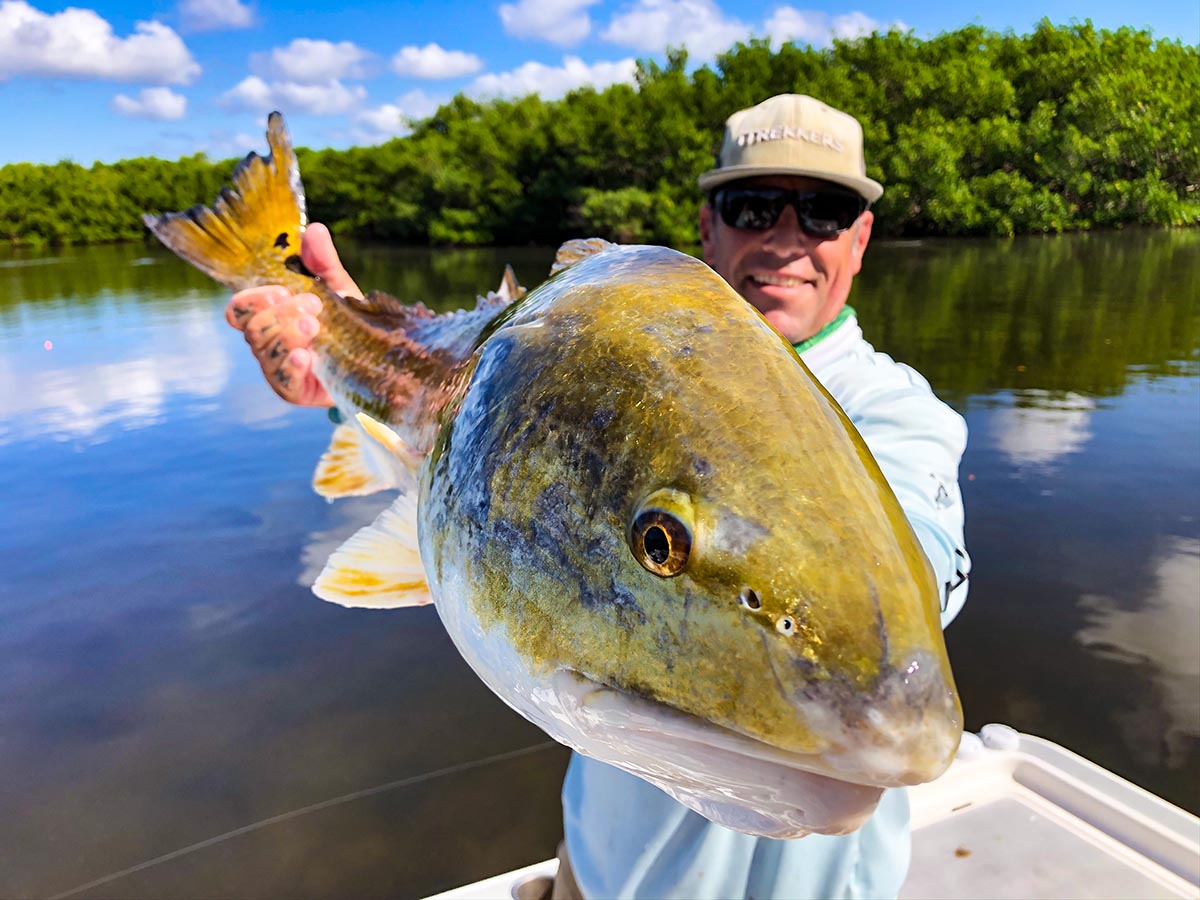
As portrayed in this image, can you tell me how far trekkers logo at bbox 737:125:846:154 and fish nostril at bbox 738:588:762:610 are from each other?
2.45 m

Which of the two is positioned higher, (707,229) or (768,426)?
(707,229)

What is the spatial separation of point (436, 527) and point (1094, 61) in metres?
65.4

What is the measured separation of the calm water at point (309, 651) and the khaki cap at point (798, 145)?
400 centimetres

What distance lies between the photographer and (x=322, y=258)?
343 centimetres

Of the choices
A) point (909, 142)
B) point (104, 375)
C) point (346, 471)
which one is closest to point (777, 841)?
point (346, 471)

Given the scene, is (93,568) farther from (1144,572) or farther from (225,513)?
(1144,572)

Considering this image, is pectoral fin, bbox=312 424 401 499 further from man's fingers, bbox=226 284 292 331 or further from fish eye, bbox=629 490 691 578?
fish eye, bbox=629 490 691 578

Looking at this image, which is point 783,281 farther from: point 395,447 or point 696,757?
point 696,757

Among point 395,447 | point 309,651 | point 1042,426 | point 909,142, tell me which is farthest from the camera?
point 909,142

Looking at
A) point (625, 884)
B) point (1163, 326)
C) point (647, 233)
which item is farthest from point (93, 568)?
point (647, 233)

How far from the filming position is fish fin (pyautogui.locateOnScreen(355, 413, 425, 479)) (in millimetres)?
1777

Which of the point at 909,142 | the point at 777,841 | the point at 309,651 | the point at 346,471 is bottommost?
the point at 309,651

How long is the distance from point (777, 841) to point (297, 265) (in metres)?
2.86

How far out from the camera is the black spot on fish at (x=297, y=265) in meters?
3.35
